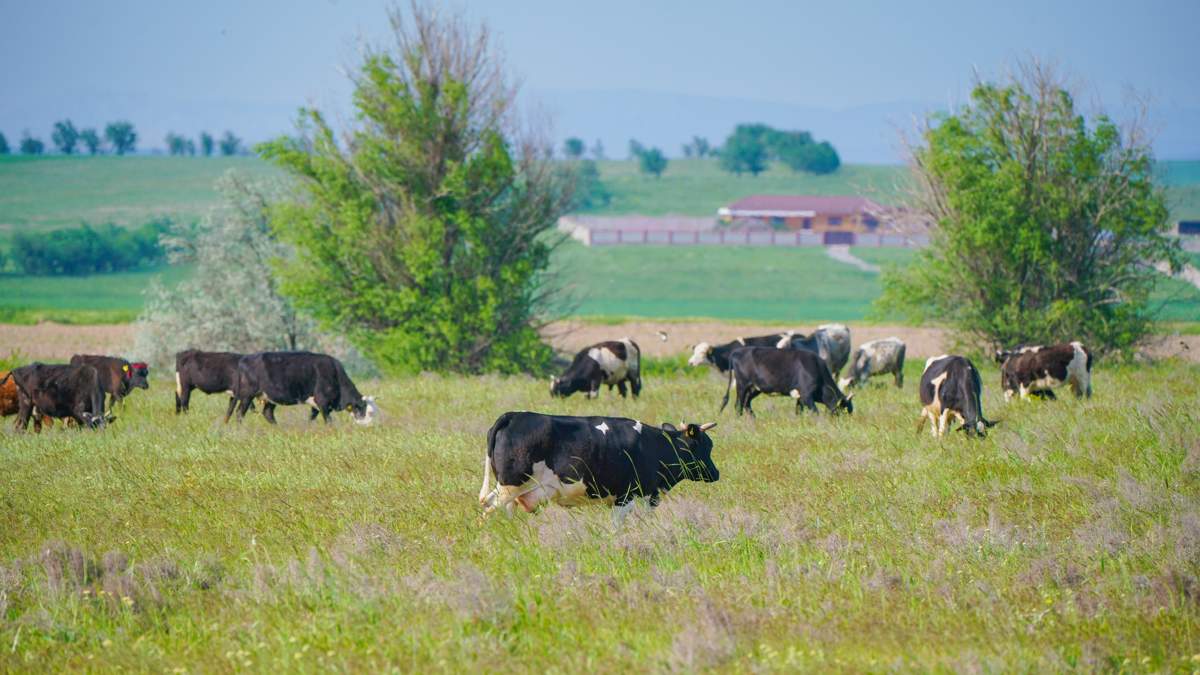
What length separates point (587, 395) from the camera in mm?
22750

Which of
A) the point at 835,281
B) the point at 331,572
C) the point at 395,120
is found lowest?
the point at 835,281

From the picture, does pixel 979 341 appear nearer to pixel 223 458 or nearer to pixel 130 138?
pixel 223 458

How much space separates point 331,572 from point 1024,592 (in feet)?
15.6

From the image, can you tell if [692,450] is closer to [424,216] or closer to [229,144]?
[424,216]

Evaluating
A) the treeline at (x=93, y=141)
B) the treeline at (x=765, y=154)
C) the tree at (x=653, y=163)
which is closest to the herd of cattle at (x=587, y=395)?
the treeline at (x=765, y=154)

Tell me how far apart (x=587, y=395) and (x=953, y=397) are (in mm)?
8408

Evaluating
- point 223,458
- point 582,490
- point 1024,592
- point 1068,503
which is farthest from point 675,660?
point 223,458

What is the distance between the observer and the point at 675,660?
22.6 ft

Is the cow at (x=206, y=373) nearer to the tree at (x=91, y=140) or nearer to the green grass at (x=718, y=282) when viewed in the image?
the green grass at (x=718, y=282)

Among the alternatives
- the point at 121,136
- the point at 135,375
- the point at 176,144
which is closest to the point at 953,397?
the point at 135,375

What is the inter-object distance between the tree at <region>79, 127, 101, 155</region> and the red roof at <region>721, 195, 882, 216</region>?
313 ft

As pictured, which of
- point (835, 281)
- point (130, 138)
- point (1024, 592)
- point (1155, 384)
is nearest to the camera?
point (1024, 592)

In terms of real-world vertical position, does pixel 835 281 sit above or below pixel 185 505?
below

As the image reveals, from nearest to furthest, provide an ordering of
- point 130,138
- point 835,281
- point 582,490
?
point 582,490
point 835,281
point 130,138
